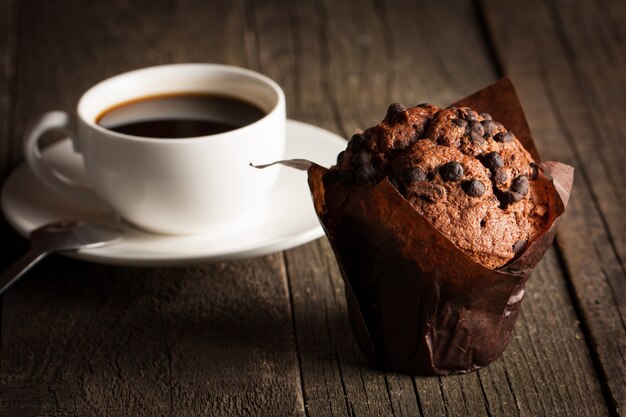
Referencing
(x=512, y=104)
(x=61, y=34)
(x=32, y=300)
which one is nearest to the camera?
(x=512, y=104)

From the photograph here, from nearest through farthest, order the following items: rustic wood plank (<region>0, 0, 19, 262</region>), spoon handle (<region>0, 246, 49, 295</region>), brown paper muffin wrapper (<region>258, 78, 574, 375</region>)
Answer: brown paper muffin wrapper (<region>258, 78, 574, 375</region>) < spoon handle (<region>0, 246, 49, 295</region>) < rustic wood plank (<region>0, 0, 19, 262</region>)

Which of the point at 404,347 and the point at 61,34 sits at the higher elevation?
the point at 404,347

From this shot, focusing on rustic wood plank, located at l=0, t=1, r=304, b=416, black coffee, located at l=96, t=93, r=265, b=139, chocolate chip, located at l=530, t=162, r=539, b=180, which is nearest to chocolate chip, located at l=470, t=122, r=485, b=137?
chocolate chip, located at l=530, t=162, r=539, b=180

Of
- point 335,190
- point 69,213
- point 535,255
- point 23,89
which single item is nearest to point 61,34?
point 23,89

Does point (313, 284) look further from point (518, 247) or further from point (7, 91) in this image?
point (7, 91)

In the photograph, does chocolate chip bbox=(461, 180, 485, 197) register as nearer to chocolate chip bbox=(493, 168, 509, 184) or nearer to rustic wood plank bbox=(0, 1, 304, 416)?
chocolate chip bbox=(493, 168, 509, 184)

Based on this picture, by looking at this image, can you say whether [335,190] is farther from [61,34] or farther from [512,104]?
[61,34]

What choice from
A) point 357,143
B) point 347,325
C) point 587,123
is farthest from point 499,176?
point 587,123
